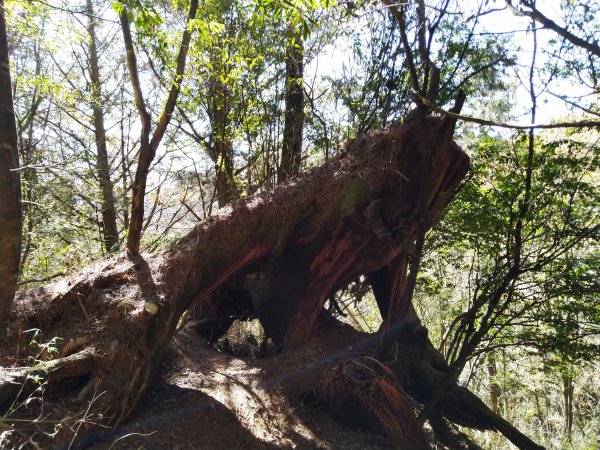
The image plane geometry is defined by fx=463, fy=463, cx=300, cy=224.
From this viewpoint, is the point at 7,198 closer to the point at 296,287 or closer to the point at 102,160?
the point at 296,287

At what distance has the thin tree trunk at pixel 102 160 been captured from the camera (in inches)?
411

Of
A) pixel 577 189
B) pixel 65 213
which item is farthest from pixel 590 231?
pixel 65 213

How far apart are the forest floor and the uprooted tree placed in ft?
0.85

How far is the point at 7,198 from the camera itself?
409 cm

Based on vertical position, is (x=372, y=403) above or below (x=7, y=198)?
below

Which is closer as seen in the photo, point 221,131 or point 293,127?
point 221,131

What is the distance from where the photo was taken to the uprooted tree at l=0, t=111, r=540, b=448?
15.2ft

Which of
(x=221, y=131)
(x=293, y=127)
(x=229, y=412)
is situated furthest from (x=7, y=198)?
(x=293, y=127)

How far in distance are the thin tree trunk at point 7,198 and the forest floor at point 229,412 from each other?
155 centimetres

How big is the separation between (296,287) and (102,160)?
753 centimetres

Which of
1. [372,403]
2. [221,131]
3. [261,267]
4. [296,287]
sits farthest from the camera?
[221,131]

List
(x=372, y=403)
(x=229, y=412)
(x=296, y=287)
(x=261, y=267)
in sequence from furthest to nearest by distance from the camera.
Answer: (x=296, y=287)
(x=261, y=267)
(x=372, y=403)
(x=229, y=412)

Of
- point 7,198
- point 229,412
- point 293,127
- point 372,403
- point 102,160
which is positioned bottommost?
point 229,412

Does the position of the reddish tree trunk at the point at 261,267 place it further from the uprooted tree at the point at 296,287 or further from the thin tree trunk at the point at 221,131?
the thin tree trunk at the point at 221,131
